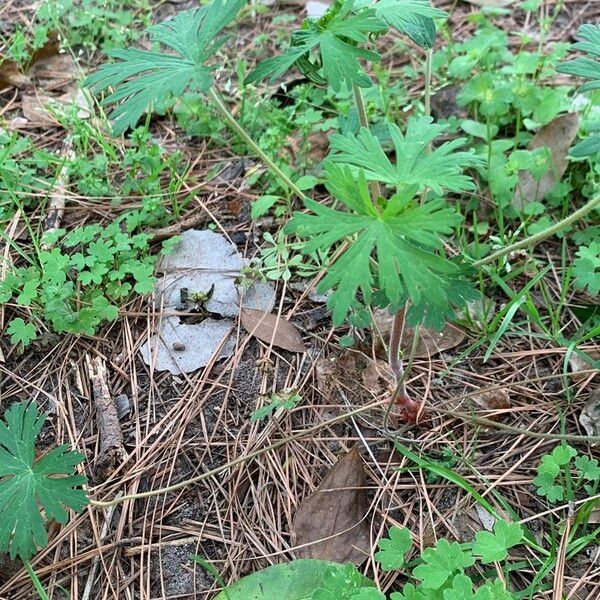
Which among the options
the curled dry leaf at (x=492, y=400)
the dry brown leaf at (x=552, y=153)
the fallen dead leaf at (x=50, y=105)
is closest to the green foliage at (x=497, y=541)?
the curled dry leaf at (x=492, y=400)

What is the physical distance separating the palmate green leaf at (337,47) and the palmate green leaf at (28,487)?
3.50ft

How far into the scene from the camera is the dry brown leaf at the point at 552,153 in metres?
2.41

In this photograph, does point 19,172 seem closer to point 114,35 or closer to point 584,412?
point 114,35

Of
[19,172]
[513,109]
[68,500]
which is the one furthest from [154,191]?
[513,109]

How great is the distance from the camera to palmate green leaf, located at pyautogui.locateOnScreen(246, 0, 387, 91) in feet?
4.84

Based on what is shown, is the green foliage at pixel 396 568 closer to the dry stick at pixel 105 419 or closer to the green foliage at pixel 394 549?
the green foliage at pixel 394 549

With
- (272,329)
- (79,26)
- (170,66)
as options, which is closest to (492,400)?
(272,329)

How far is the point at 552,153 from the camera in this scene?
96.6 inches

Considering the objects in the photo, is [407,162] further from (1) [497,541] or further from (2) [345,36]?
(1) [497,541]

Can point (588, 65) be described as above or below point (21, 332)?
above

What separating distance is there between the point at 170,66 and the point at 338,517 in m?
1.24

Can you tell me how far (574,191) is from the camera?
2.40 m

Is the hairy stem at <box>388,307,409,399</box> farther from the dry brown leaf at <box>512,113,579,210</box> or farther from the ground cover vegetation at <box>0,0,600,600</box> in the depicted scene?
the dry brown leaf at <box>512,113,579,210</box>

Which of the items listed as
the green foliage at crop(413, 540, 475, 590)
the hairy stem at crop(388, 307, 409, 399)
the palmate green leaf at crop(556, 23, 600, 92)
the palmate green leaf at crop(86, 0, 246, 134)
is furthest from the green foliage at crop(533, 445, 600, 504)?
the palmate green leaf at crop(86, 0, 246, 134)
